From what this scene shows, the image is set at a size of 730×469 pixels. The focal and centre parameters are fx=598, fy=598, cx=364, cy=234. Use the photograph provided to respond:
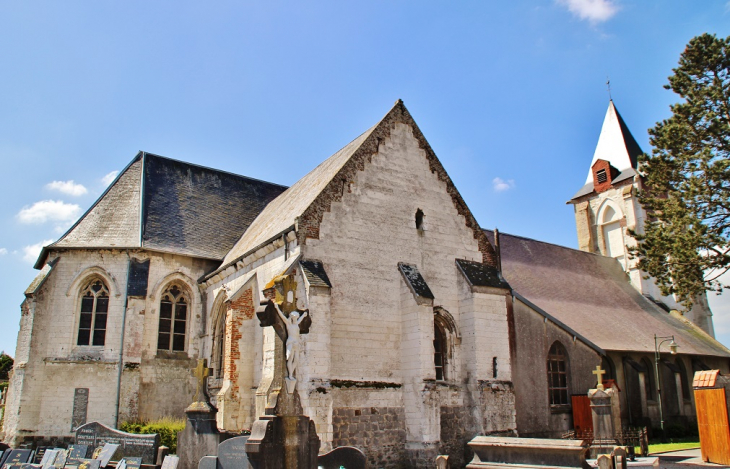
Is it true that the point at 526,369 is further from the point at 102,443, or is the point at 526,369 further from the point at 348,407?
the point at 102,443

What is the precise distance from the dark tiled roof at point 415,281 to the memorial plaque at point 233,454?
651 cm

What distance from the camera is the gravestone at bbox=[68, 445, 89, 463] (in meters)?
12.6

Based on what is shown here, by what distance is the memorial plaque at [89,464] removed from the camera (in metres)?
12.2

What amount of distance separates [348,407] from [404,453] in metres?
1.98

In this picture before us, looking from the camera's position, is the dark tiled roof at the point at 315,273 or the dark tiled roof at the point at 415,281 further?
the dark tiled roof at the point at 415,281

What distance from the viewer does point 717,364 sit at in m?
29.0

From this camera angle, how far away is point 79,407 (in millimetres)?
18234

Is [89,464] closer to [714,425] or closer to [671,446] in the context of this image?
[714,425]

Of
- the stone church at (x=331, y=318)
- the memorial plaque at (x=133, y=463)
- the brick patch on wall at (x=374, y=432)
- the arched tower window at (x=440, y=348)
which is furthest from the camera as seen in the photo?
the arched tower window at (x=440, y=348)

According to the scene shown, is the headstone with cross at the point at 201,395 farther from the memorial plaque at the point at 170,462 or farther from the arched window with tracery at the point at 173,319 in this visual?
the arched window with tracery at the point at 173,319

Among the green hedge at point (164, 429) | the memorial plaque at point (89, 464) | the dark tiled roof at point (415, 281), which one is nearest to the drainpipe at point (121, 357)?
the green hedge at point (164, 429)

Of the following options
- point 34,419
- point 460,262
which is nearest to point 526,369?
point 460,262

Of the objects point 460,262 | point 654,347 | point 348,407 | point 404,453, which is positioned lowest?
point 404,453

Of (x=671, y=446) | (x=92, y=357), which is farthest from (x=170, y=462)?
(x=671, y=446)
